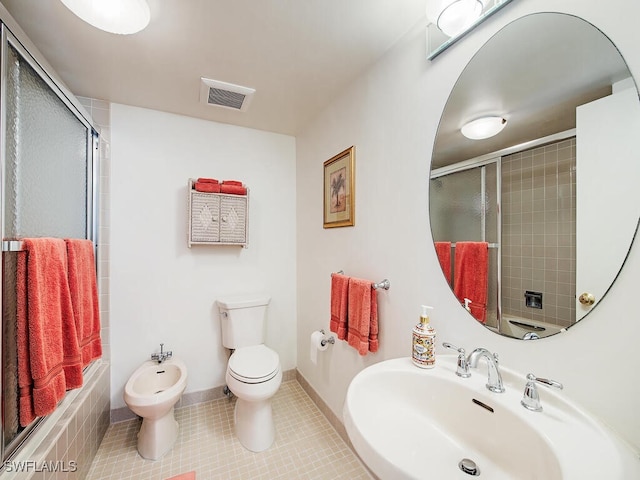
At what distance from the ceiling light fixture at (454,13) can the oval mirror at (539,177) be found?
0.36ft

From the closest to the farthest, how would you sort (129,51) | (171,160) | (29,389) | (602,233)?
(602,233), (29,389), (129,51), (171,160)

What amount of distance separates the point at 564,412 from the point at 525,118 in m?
0.84

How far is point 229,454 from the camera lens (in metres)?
1.57

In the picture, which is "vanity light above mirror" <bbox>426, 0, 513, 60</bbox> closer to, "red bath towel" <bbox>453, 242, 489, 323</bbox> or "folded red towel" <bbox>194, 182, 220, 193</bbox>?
"red bath towel" <bbox>453, 242, 489, 323</bbox>

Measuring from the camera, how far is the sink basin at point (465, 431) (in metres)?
0.57

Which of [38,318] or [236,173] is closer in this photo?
[38,318]

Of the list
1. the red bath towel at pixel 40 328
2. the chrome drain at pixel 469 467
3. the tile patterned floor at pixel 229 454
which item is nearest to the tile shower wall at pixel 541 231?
the chrome drain at pixel 469 467

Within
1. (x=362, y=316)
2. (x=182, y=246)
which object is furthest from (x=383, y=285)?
(x=182, y=246)

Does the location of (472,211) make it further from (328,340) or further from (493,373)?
(328,340)

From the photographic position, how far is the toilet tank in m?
2.03

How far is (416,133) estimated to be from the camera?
1.20 meters

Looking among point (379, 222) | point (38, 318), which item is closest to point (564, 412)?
point (379, 222)

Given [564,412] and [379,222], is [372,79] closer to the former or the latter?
[379,222]

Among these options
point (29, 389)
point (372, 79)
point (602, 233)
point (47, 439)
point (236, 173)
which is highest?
point (372, 79)
